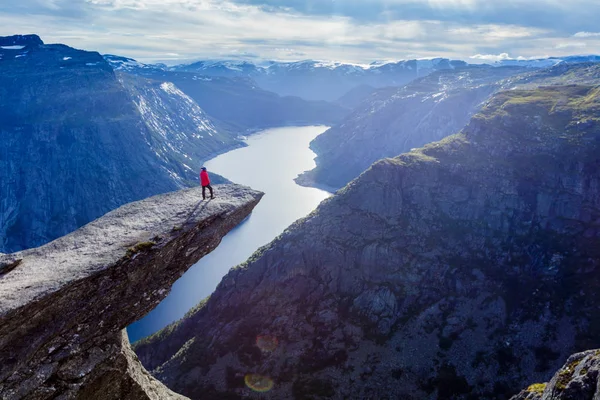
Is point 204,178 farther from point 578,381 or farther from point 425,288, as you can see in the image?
point 425,288

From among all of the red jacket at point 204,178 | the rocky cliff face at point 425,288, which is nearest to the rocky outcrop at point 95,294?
the red jacket at point 204,178

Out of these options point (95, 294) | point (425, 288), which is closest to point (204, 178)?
point (95, 294)

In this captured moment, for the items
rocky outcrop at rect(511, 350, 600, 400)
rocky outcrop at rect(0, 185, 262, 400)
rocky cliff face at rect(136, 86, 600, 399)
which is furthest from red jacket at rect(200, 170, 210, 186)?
rocky cliff face at rect(136, 86, 600, 399)

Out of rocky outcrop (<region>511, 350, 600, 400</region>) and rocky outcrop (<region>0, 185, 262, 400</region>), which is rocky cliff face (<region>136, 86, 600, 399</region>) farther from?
rocky outcrop (<region>0, 185, 262, 400</region>)

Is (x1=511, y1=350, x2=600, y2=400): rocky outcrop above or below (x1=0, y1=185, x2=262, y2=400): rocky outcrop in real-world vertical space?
below

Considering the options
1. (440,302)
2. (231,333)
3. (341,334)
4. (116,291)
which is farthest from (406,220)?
(116,291)

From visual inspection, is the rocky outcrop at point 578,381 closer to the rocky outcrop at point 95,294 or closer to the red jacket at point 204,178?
the rocky outcrop at point 95,294

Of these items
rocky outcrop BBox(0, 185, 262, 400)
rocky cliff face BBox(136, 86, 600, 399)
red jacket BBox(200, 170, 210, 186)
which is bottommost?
rocky cliff face BBox(136, 86, 600, 399)

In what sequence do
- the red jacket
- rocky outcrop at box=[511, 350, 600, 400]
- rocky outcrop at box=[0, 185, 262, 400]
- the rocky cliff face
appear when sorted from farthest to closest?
the rocky cliff face < the red jacket < rocky outcrop at box=[511, 350, 600, 400] < rocky outcrop at box=[0, 185, 262, 400]
